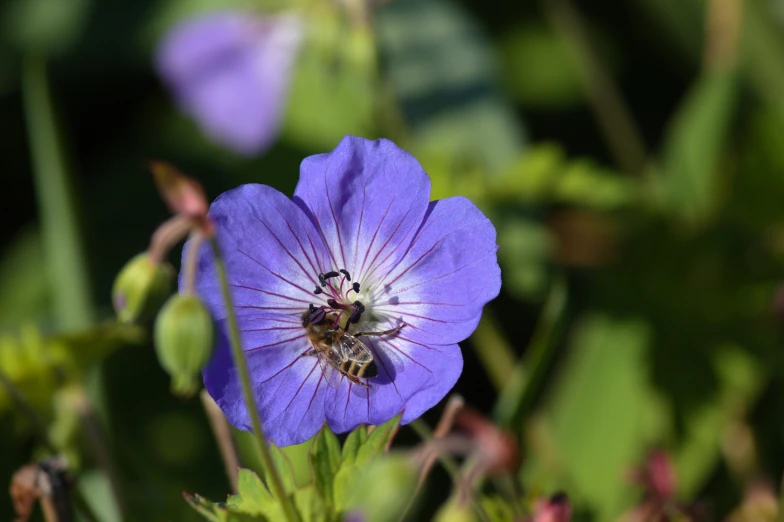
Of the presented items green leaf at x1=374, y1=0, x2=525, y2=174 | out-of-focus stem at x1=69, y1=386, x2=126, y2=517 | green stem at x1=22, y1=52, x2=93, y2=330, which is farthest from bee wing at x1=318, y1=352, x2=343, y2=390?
green leaf at x1=374, y1=0, x2=525, y2=174

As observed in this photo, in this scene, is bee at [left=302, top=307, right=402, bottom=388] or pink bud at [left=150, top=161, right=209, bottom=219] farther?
bee at [left=302, top=307, right=402, bottom=388]

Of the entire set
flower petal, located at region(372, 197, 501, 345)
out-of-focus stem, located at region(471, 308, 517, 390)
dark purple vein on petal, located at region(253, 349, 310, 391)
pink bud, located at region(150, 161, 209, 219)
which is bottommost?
out-of-focus stem, located at region(471, 308, 517, 390)

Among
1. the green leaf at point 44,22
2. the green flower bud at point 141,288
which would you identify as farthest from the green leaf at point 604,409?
the green leaf at point 44,22

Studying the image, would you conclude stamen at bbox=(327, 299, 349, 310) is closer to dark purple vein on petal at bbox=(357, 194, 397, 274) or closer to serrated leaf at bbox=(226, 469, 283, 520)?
dark purple vein on petal at bbox=(357, 194, 397, 274)

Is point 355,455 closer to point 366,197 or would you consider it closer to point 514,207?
point 366,197

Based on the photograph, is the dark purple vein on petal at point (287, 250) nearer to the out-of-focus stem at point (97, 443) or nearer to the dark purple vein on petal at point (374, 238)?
the dark purple vein on petal at point (374, 238)

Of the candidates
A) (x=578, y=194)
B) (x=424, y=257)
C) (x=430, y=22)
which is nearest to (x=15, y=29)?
(x=430, y=22)

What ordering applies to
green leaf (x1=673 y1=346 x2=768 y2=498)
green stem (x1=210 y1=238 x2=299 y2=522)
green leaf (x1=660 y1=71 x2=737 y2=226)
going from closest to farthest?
green stem (x1=210 y1=238 x2=299 y2=522), green leaf (x1=673 y1=346 x2=768 y2=498), green leaf (x1=660 y1=71 x2=737 y2=226)
